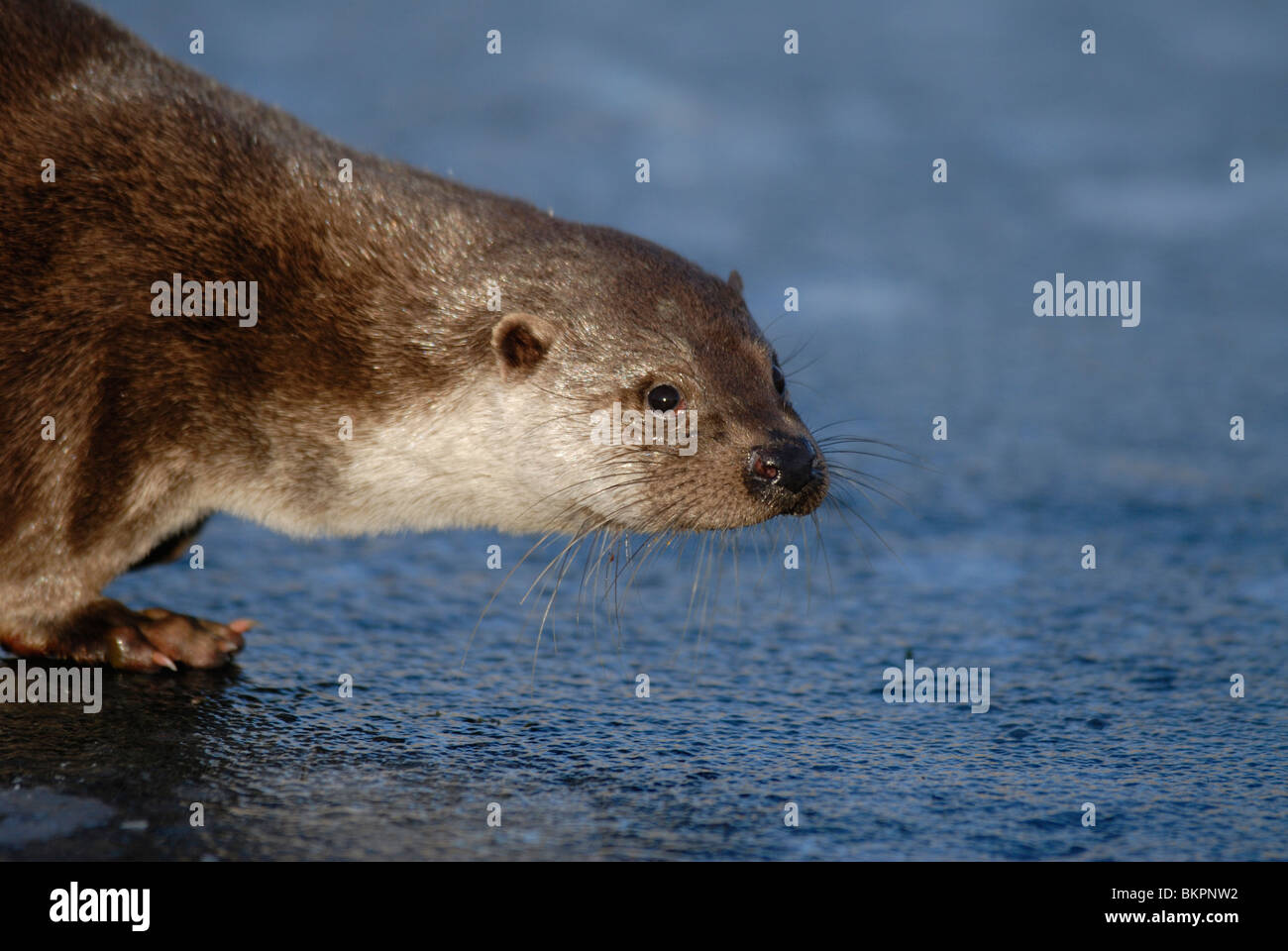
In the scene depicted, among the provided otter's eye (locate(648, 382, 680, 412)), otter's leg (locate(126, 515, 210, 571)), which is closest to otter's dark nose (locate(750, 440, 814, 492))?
otter's eye (locate(648, 382, 680, 412))

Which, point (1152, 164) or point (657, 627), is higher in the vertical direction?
point (1152, 164)

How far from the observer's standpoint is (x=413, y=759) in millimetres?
3857

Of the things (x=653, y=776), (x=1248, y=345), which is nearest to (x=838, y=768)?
(x=653, y=776)

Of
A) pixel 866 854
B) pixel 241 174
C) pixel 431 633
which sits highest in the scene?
pixel 241 174

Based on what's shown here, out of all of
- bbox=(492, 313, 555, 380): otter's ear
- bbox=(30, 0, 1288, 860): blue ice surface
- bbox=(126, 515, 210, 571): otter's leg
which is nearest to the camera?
bbox=(30, 0, 1288, 860): blue ice surface

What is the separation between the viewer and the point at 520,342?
15.2 ft

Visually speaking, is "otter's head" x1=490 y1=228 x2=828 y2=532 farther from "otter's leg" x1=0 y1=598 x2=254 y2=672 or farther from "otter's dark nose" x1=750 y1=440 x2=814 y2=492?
"otter's leg" x1=0 y1=598 x2=254 y2=672

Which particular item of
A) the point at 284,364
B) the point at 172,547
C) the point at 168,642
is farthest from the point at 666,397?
the point at 172,547

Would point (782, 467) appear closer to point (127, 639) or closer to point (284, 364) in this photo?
point (284, 364)

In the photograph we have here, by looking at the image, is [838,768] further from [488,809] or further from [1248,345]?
[1248,345]

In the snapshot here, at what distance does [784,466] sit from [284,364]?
63.4 inches

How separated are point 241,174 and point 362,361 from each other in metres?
0.75

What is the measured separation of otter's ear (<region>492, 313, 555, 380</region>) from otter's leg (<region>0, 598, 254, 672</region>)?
121cm

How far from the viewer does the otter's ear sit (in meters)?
4.59
